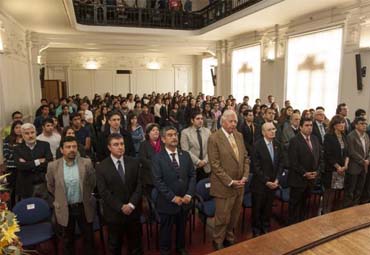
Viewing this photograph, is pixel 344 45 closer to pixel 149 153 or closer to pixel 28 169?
pixel 149 153

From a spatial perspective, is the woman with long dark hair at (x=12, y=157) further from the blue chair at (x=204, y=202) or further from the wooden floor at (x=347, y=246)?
the wooden floor at (x=347, y=246)

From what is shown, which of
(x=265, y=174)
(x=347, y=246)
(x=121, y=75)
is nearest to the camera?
(x=347, y=246)

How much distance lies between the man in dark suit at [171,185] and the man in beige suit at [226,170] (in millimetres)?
292

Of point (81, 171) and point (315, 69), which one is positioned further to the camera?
point (315, 69)

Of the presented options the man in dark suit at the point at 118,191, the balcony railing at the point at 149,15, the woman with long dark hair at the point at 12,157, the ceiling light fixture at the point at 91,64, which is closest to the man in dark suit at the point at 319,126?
the man in dark suit at the point at 118,191

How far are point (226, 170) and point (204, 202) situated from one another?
679mm

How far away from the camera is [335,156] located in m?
4.17

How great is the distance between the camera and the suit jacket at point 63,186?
3023 mm

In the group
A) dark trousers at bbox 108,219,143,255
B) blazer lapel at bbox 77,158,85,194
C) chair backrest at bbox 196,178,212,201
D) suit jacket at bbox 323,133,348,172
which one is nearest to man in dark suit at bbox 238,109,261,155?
suit jacket at bbox 323,133,348,172

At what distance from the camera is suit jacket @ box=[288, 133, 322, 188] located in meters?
3.83

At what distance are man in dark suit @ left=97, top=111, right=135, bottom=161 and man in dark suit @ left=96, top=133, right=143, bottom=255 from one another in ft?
5.05

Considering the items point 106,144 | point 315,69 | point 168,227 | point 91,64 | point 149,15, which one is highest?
point 149,15

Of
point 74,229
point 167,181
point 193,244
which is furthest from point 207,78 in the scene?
point 74,229

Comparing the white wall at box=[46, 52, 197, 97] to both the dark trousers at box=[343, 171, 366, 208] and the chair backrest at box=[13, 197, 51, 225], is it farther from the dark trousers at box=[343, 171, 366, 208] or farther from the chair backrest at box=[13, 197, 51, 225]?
the dark trousers at box=[343, 171, 366, 208]
